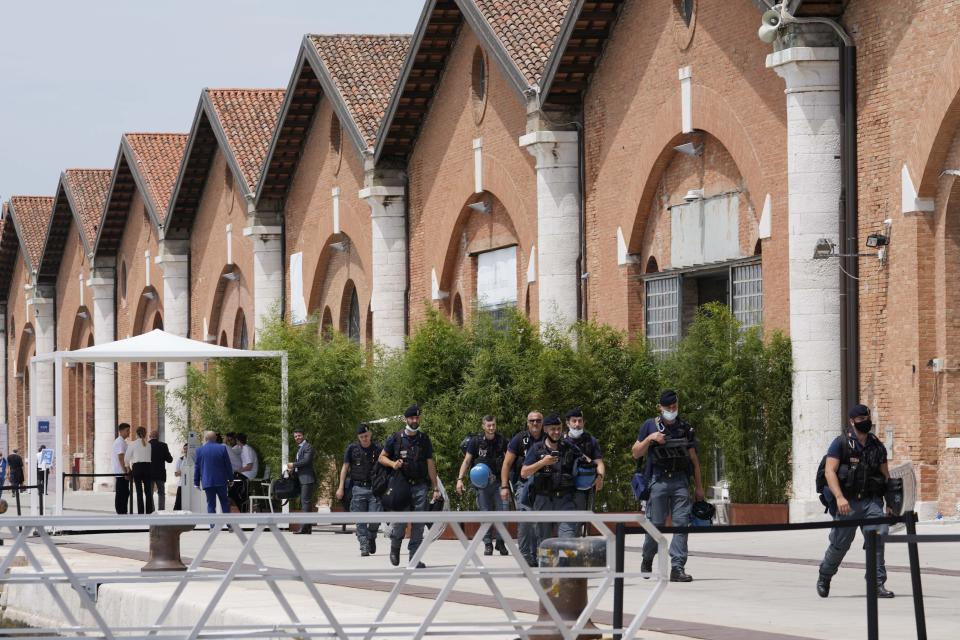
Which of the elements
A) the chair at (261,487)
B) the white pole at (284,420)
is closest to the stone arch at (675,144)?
the white pole at (284,420)

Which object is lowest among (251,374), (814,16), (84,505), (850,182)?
(84,505)

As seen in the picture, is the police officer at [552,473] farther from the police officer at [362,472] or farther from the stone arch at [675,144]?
the stone arch at [675,144]

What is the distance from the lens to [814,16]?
998 inches

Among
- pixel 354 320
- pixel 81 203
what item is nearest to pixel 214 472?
pixel 354 320

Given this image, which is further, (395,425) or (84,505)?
(84,505)

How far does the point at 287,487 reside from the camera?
Result: 1214 inches

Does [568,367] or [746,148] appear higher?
[746,148]

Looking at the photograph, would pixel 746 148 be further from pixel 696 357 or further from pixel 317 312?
pixel 317 312

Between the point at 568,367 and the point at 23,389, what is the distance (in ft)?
162

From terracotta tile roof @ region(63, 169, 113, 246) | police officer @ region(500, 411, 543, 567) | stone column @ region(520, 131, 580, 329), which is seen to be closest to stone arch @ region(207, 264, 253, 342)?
terracotta tile roof @ region(63, 169, 113, 246)

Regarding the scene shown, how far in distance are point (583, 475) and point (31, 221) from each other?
53799 mm

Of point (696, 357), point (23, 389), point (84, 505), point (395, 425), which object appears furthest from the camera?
point (23, 389)

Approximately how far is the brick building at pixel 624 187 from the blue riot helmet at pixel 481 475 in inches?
210

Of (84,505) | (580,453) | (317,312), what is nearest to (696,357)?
(580,453)
